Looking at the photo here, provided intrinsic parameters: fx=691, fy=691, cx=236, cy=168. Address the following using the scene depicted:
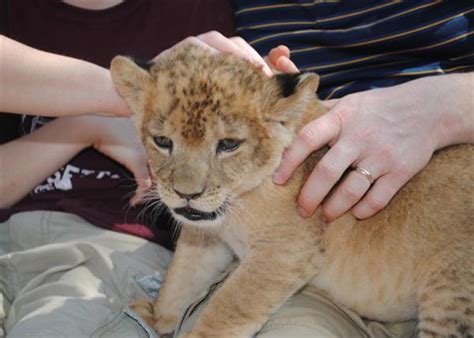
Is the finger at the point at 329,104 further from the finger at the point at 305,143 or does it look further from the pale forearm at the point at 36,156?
the pale forearm at the point at 36,156

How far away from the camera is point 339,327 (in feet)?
9.26

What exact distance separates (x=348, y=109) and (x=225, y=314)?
966 mm

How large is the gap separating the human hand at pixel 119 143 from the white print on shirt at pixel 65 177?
0.12 metres

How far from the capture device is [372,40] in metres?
3.32

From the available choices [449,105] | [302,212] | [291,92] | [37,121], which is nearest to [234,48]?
[291,92]

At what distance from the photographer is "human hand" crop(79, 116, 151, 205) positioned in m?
3.40

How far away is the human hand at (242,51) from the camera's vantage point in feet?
9.46

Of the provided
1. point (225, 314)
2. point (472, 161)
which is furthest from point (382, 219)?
point (225, 314)

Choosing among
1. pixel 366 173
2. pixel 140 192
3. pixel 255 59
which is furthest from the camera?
pixel 140 192

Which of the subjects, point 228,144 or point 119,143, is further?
point 119,143

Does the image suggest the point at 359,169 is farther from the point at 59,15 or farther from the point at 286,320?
the point at 59,15

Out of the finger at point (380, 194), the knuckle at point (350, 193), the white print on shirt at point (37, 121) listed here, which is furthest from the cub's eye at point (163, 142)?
the white print on shirt at point (37, 121)

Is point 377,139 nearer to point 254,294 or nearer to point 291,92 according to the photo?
point 291,92

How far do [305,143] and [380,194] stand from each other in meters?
0.38
